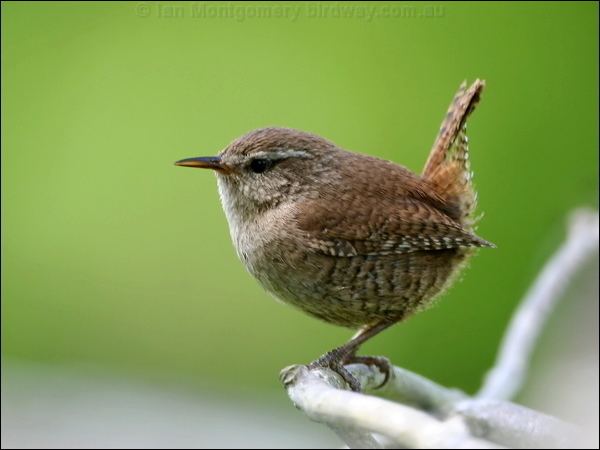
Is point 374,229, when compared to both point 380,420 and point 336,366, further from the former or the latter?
point 380,420

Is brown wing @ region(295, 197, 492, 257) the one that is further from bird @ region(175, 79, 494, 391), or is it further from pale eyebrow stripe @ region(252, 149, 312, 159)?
pale eyebrow stripe @ region(252, 149, 312, 159)

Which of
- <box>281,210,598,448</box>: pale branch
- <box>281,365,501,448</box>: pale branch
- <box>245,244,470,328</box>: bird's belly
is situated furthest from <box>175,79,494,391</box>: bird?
<box>281,365,501,448</box>: pale branch

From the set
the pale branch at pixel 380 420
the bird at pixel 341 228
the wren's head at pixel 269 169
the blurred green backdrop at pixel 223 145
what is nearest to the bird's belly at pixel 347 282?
the bird at pixel 341 228

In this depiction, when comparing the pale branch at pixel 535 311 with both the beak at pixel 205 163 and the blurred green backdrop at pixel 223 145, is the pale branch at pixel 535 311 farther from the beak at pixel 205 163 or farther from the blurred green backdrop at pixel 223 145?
the beak at pixel 205 163

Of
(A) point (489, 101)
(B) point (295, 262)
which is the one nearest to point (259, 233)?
(B) point (295, 262)

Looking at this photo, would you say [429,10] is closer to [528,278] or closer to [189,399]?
[528,278]

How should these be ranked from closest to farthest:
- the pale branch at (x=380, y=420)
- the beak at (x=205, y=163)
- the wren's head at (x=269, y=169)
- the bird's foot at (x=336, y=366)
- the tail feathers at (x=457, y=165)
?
the pale branch at (x=380, y=420) < the bird's foot at (x=336, y=366) < the beak at (x=205, y=163) < the wren's head at (x=269, y=169) < the tail feathers at (x=457, y=165)
